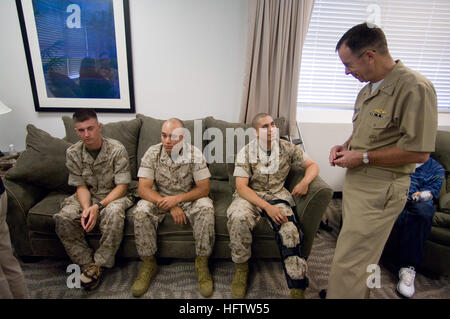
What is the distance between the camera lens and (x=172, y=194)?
1.80 metres

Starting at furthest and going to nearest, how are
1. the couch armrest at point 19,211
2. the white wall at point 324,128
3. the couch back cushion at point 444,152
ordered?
Answer: the white wall at point 324,128
the couch back cushion at point 444,152
the couch armrest at point 19,211

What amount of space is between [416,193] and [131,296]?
212 centimetres

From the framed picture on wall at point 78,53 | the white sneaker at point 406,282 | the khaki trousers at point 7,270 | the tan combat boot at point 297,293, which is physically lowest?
the white sneaker at point 406,282

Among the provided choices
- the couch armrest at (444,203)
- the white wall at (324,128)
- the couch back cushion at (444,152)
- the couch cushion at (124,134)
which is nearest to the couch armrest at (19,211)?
the couch cushion at (124,134)

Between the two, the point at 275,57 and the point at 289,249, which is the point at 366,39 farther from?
the point at 275,57

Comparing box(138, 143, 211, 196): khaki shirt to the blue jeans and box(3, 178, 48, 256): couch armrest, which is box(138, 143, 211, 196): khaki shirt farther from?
the blue jeans

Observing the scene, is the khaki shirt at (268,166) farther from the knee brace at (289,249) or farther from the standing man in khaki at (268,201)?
the knee brace at (289,249)

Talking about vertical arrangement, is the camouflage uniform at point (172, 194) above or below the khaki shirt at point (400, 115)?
below

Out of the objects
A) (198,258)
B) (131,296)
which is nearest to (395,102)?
(198,258)

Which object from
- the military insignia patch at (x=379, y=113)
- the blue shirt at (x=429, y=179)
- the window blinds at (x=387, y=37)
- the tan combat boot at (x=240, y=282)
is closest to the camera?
the military insignia patch at (x=379, y=113)

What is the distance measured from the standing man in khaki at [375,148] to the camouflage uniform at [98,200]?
1.36 meters

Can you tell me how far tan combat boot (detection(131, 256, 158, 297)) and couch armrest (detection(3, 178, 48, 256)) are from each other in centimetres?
83

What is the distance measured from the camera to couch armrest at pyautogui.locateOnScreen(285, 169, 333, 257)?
1.59 metres

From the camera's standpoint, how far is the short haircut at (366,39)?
1.07 metres
